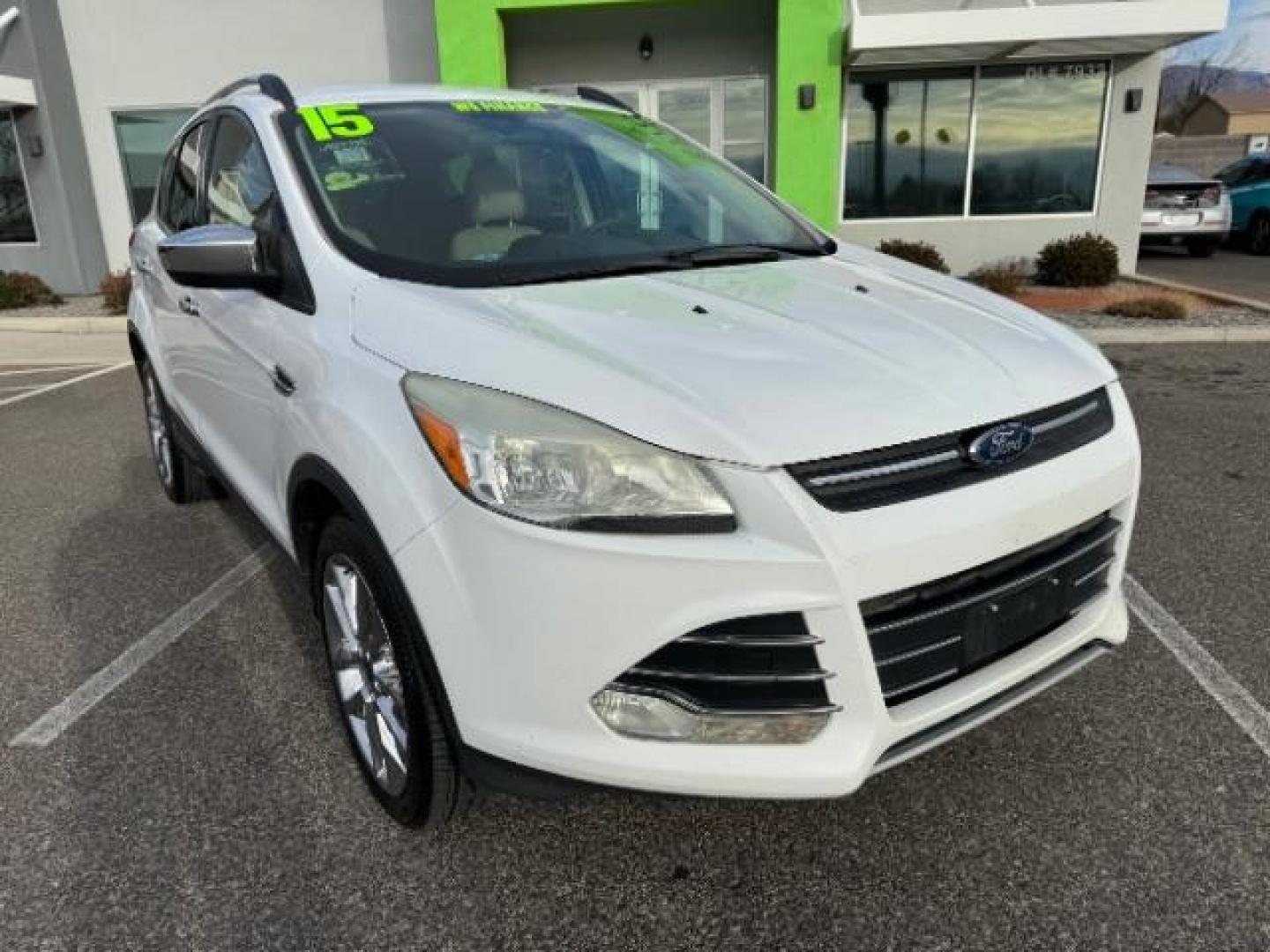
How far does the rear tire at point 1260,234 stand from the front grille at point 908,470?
→ 17.9 m

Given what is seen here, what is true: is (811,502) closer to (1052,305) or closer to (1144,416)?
(1144,416)

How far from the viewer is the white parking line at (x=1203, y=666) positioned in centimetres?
272

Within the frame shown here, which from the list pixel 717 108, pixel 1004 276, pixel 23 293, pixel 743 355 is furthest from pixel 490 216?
pixel 23 293

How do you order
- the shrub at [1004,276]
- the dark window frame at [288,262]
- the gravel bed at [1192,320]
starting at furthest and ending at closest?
the shrub at [1004,276] → the gravel bed at [1192,320] → the dark window frame at [288,262]

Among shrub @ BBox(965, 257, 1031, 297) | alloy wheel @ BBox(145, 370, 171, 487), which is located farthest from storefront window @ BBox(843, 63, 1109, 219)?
alloy wheel @ BBox(145, 370, 171, 487)

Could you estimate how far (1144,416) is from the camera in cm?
602

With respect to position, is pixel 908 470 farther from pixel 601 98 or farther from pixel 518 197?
pixel 601 98

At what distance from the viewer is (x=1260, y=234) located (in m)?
16.8

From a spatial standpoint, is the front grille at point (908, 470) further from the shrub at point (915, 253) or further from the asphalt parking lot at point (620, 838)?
the shrub at point (915, 253)

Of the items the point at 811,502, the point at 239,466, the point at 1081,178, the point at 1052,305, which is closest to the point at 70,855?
the point at 239,466

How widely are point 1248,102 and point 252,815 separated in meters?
84.2

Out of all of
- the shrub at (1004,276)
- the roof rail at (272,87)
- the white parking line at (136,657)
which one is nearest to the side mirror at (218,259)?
the roof rail at (272,87)

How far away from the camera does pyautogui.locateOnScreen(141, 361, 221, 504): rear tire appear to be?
14.8 ft

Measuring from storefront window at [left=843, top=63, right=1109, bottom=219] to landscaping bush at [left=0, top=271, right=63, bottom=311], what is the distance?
10500mm
